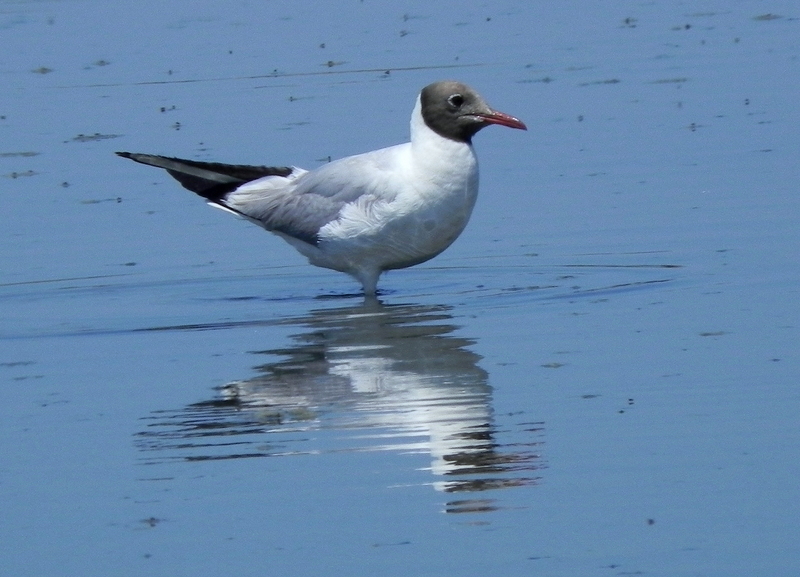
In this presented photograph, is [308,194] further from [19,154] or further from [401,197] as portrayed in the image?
[19,154]

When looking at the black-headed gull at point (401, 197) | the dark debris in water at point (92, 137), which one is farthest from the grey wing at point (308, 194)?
the dark debris in water at point (92, 137)

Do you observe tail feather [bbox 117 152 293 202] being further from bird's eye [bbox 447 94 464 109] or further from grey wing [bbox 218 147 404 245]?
bird's eye [bbox 447 94 464 109]

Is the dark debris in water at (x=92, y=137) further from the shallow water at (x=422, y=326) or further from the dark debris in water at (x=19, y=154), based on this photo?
the dark debris in water at (x=19, y=154)

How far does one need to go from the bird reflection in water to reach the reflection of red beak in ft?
4.29

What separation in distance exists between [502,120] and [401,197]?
71 cm

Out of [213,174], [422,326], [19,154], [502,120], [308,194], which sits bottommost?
[422,326]

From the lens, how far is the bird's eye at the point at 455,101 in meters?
10.4

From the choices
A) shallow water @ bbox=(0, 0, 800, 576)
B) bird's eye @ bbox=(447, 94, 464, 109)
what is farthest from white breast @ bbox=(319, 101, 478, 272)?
shallow water @ bbox=(0, 0, 800, 576)

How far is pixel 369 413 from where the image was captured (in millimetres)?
7672

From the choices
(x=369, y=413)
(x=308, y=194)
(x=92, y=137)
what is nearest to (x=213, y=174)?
(x=308, y=194)

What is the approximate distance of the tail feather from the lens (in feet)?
37.7

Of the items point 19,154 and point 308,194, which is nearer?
point 308,194

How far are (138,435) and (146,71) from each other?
10562 millimetres

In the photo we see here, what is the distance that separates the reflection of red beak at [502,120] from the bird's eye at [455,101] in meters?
0.12
